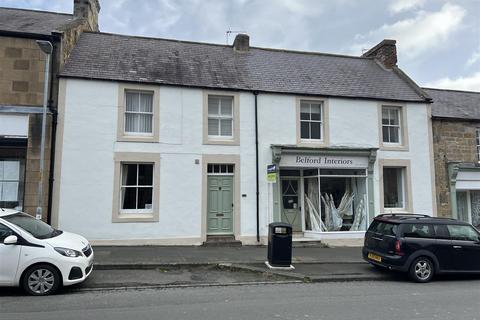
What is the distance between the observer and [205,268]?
392 inches

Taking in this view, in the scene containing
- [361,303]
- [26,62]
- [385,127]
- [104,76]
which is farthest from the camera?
[385,127]

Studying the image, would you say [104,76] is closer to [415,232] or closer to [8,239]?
[8,239]

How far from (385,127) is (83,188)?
38.6 feet

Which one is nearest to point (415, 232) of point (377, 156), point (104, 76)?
point (377, 156)

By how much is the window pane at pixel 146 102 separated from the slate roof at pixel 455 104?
1171cm

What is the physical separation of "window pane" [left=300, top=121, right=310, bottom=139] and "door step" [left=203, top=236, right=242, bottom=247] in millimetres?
4759

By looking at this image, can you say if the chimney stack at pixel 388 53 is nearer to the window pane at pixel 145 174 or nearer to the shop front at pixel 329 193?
the shop front at pixel 329 193

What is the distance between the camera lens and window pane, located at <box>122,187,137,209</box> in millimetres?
12930

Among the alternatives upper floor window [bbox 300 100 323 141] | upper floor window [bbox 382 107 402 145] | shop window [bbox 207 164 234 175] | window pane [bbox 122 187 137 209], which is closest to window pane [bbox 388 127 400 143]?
upper floor window [bbox 382 107 402 145]

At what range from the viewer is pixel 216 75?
14.5 meters

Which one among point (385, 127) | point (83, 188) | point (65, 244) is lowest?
point (65, 244)

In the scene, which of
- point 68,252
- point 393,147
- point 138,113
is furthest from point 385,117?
point 68,252

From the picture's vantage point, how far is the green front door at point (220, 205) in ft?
44.4

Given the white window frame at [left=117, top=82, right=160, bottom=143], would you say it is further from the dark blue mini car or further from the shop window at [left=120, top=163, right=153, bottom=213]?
the dark blue mini car
